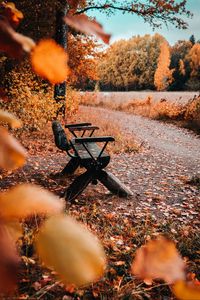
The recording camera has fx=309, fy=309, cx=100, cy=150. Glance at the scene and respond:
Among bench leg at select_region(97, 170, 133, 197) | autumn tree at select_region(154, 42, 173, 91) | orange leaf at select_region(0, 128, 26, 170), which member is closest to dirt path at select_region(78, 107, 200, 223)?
bench leg at select_region(97, 170, 133, 197)

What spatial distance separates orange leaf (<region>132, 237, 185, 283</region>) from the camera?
29 centimetres

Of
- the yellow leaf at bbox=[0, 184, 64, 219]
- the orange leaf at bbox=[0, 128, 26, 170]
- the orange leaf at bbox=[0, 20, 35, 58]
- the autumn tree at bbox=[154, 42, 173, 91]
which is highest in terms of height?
the autumn tree at bbox=[154, 42, 173, 91]

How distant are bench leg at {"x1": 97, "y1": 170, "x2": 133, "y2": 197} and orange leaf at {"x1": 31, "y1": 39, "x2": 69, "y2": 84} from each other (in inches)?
131

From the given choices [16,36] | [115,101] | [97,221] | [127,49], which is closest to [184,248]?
[97,221]

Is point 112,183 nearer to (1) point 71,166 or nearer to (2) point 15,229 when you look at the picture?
(1) point 71,166

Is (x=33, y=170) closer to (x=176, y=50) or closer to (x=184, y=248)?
(x=184, y=248)

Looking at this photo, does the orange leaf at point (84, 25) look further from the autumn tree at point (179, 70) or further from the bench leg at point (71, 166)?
the autumn tree at point (179, 70)

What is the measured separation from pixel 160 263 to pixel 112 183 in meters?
3.49

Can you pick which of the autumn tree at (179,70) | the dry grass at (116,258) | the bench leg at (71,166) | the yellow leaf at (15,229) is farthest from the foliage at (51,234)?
the autumn tree at (179,70)

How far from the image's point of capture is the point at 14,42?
367 millimetres

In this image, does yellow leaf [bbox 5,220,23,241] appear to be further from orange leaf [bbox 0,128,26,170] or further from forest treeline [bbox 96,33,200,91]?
forest treeline [bbox 96,33,200,91]

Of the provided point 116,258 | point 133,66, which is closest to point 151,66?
point 133,66

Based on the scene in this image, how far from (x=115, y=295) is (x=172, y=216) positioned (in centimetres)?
185

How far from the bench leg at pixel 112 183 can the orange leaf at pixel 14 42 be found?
3.32 meters
